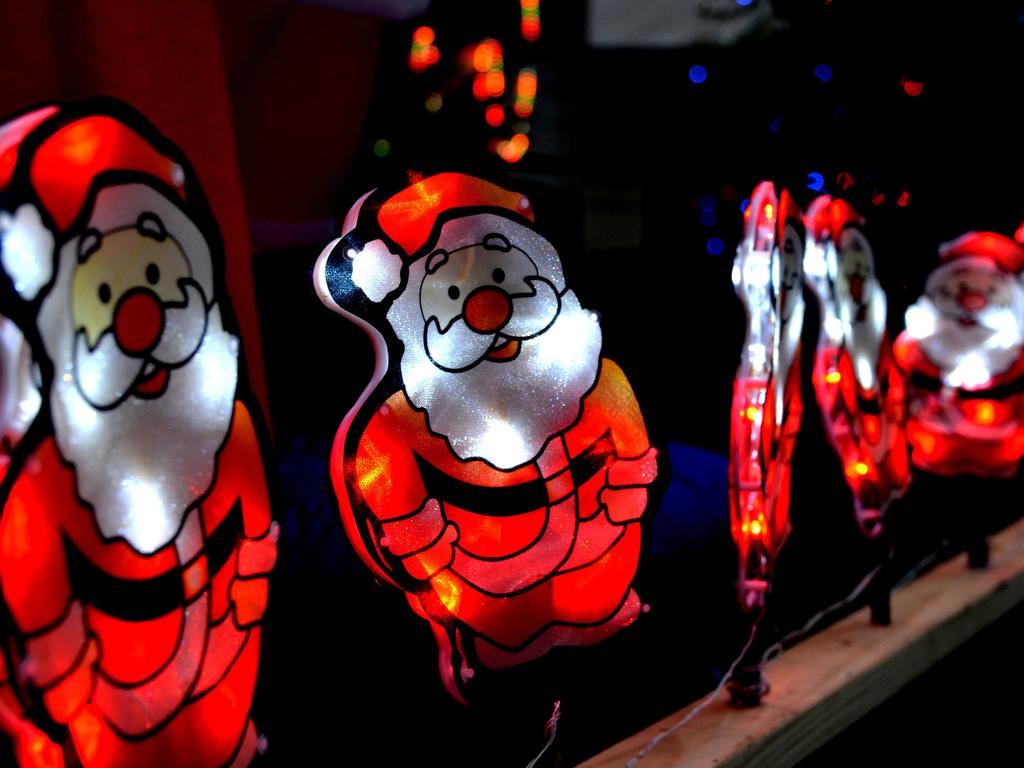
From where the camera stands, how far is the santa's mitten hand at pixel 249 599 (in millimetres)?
1018

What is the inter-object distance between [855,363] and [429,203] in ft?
3.27

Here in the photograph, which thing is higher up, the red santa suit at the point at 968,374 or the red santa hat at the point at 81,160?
the red santa hat at the point at 81,160

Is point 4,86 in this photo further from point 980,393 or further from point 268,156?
point 980,393

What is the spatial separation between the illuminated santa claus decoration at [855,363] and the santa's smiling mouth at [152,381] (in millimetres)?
1149

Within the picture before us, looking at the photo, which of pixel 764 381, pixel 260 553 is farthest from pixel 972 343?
pixel 260 553

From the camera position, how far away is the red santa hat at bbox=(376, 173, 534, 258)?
3.76 feet

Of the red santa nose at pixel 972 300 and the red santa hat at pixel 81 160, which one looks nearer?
the red santa hat at pixel 81 160

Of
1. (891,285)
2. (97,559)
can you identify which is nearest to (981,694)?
(891,285)

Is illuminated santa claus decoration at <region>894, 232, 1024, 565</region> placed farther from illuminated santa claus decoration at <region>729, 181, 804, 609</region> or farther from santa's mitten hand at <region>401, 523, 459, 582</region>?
santa's mitten hand at <region>401, 523, 459, 582</region>

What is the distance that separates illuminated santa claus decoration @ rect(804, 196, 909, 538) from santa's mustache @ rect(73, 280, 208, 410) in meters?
1.11

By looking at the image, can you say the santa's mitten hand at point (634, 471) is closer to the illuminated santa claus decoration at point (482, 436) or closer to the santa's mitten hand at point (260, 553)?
the illuminated santa claus decoration at point (482, 436)

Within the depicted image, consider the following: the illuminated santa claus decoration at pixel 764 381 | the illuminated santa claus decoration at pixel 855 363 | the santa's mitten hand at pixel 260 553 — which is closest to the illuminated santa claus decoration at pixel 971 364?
the illuminated santa claus decoration at pixel 855 363

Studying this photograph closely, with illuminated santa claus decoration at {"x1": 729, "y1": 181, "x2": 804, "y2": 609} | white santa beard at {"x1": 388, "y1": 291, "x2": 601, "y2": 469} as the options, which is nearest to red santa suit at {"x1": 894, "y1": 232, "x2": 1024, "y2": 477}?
illuminated santa claus decoration at {"x1": 729, "y1": 181, "x2": 804, "y2": 609}

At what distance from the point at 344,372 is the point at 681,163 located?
2.95 meters
